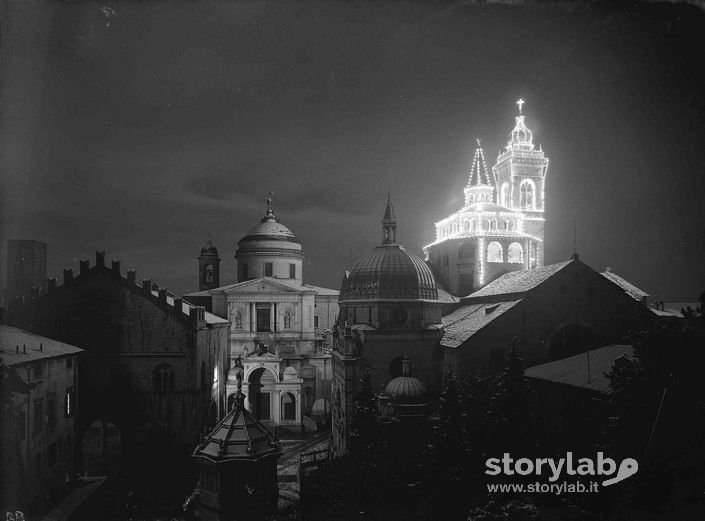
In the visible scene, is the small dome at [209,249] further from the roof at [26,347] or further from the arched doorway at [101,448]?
the arched doorway at [101,448]

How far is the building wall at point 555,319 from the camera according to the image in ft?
61.2

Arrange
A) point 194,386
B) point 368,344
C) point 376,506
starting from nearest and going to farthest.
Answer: point 376,506, point 194,386, point 368,344

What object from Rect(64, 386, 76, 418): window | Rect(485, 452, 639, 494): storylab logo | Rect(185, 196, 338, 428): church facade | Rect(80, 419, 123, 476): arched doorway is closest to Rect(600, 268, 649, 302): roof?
Rect(485, 452, 639, 494): storylab logo

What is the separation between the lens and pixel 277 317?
97.5ft

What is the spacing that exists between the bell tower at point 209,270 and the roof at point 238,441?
29.8ft

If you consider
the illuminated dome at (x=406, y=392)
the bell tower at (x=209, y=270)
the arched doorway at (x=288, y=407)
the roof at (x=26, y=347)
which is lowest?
the arched doorway at (x=288, y=407)

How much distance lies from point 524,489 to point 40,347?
11.3 meters

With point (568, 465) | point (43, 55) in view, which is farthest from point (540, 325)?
point (43, 55)

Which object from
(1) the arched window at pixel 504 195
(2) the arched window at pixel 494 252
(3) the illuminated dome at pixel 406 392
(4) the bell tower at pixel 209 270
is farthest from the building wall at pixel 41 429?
(1) the arched window at pixel 504 195

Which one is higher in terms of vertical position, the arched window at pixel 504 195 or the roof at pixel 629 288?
the arched window at pixel 504 195

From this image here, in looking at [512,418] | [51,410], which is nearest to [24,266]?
[51,410]

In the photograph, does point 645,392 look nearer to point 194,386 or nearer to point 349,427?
point 349,427

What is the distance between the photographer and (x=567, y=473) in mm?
11062

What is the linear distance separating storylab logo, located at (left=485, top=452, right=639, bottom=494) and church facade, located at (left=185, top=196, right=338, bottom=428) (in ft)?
45.4
